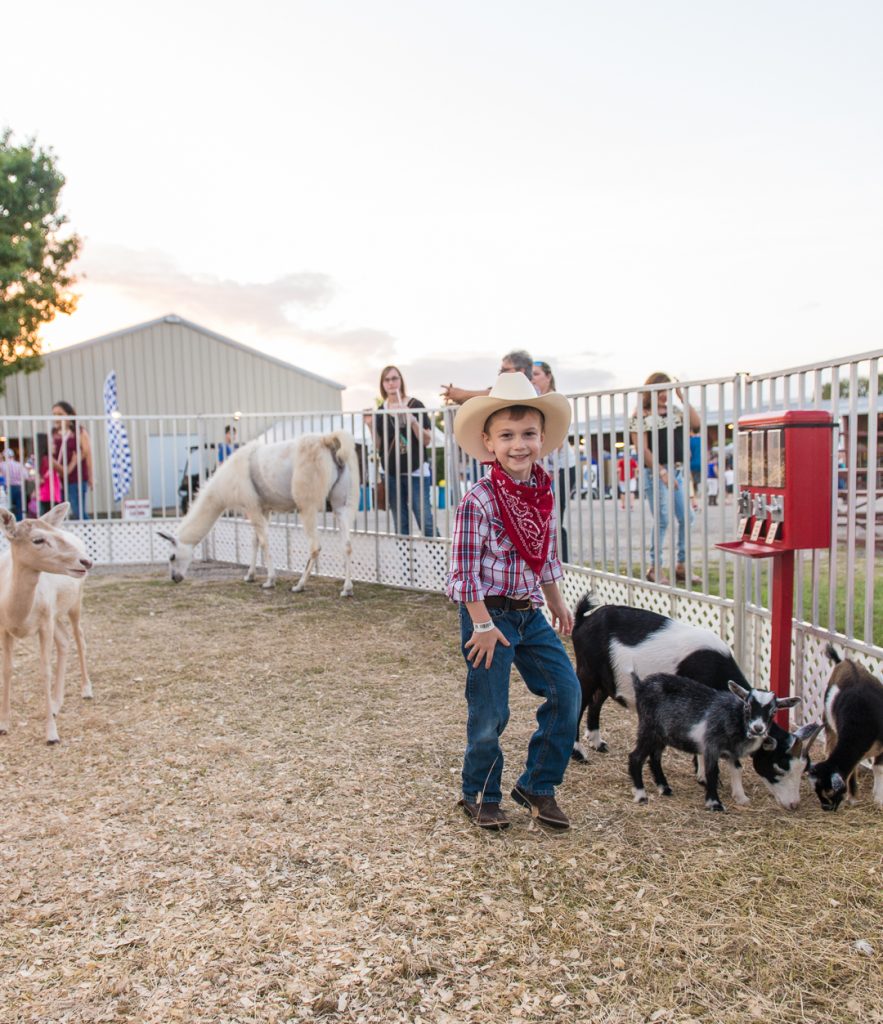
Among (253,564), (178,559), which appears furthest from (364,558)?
(178,559)

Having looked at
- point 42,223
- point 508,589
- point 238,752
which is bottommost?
point 238,752

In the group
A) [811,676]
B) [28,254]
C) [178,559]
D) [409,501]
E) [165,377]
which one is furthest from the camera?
[165,377]

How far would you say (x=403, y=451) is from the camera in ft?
30.2

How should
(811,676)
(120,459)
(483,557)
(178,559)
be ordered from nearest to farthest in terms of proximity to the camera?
(483,557) → (811,676) → (178,559) → (120,459)

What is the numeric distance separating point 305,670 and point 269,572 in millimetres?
3974

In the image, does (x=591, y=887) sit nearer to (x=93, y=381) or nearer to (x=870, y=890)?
(x=870, y=890)

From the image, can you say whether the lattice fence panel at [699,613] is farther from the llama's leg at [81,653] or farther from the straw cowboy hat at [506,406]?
the llama's leg at [81,653]

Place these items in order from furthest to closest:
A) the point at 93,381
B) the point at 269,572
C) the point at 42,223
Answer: the point at 93,381
the point at 42,223
the point at 269,572

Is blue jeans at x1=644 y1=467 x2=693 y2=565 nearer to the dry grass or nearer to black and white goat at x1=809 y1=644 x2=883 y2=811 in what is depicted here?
the dry grass

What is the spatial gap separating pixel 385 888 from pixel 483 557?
4.17ft

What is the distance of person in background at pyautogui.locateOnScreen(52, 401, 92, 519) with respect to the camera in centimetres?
1207

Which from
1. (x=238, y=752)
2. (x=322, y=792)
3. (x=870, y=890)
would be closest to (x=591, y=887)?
(x=870, y=890)

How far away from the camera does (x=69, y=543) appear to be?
489cm

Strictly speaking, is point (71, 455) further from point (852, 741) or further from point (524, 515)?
point (852, 741)
